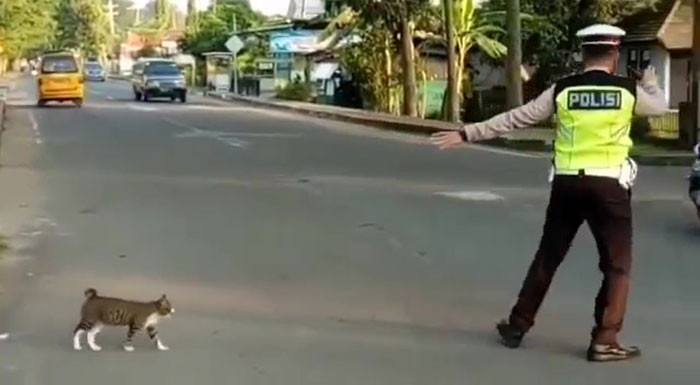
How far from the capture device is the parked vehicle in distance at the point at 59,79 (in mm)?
46062

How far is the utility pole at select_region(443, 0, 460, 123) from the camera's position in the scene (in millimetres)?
35781

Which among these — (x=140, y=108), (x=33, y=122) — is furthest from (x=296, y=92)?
(x=33, y=122)

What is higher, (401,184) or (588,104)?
(588,104)

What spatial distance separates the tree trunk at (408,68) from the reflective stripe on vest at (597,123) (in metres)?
31.1

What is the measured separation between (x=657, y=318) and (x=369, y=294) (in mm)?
2114

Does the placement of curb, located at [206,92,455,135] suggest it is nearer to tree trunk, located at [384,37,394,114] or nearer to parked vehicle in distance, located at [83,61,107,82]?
tree trunk, located at [384,37,394,114]

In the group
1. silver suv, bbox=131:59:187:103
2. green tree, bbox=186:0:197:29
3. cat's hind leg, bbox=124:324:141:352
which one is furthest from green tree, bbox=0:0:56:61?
cat's hind leg, bbox=124:324:141:352

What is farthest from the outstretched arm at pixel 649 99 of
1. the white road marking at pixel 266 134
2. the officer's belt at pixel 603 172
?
the white road marking at pixel 266 134

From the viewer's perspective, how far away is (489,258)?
469 inches

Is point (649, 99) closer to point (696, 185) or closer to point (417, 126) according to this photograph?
point (696, 185)

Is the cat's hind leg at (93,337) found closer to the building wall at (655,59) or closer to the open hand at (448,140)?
the open hand at (448,140)

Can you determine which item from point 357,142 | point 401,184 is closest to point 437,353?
point 401,184

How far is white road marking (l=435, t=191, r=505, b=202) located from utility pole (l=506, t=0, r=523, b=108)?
12940mm

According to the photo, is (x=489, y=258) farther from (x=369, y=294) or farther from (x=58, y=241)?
(x=58, y=241)
